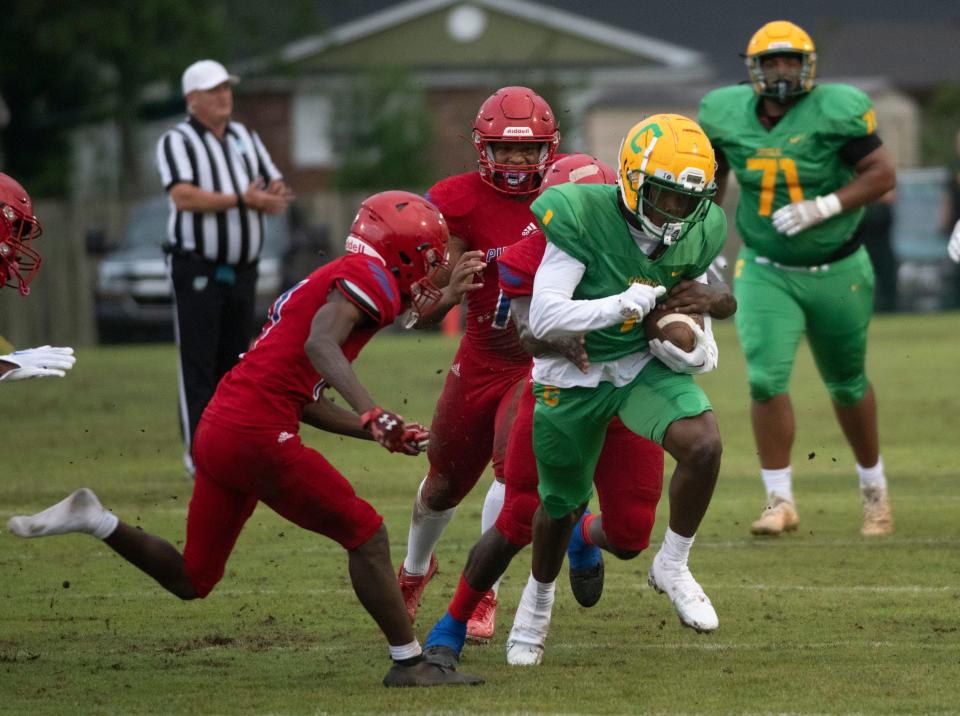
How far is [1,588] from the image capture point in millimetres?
6848

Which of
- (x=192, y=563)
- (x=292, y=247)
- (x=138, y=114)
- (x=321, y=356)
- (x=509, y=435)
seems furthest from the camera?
(x=138, y=114)

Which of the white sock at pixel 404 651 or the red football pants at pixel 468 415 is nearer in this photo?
the white sock at pixel 404 651

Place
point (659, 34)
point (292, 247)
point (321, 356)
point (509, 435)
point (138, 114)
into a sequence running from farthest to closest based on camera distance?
point (659, 34) < point (138, 114) < point (292, 247) < point (509, 435) < point (321, 356)

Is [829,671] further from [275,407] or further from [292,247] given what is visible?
[292,247]

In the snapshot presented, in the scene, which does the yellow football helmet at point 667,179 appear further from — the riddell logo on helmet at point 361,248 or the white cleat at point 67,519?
the white cleat at point 67,519

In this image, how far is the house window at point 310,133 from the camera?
38.8m

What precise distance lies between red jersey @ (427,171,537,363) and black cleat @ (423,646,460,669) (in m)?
1.19

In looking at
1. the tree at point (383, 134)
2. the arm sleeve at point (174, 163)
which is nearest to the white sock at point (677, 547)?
the arm sleeve at point (174, 163)

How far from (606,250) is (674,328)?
311mm

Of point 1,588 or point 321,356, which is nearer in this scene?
point 321,356

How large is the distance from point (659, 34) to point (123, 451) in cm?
3400

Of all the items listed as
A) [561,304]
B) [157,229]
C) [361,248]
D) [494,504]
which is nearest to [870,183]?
[494,504]

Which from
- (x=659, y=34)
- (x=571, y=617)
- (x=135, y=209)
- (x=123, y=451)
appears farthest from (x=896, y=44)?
(x=571, y=617)

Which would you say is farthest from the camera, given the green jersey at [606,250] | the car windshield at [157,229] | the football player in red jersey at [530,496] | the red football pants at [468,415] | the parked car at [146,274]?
the car windshield at [157,229]
